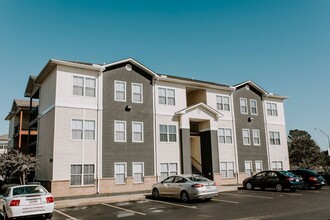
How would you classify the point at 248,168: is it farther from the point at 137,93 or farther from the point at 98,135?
the point at 98,135

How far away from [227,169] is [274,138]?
7796 millimetres

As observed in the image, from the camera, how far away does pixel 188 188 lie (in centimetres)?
1502

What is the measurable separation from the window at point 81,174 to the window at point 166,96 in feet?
26.8

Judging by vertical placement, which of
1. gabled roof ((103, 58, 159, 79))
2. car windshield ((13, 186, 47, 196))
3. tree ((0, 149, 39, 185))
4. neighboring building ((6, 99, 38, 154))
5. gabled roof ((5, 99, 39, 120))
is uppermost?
gabled roof ((103, 58, 159, 79))

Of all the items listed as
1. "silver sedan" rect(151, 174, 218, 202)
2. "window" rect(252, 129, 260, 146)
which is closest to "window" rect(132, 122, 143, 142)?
"silver sedan" rect(151, 174, 218, 202)

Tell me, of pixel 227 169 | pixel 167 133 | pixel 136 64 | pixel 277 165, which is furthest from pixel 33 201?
pixel 277 165

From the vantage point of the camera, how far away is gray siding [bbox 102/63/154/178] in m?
21.4

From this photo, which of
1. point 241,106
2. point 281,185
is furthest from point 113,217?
point 241,106

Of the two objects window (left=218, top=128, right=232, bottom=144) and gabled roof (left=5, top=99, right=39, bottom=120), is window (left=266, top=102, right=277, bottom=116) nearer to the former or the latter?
window (left=218, top=128, right=232, bottom=144)

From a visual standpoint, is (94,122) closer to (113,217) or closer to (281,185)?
(113,217)

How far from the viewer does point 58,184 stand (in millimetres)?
18781

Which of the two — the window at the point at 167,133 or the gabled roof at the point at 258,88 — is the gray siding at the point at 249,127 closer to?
the gabled roof at the point at 258,88

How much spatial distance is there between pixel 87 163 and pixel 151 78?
886cm

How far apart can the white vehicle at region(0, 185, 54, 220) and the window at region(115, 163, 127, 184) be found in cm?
1015
